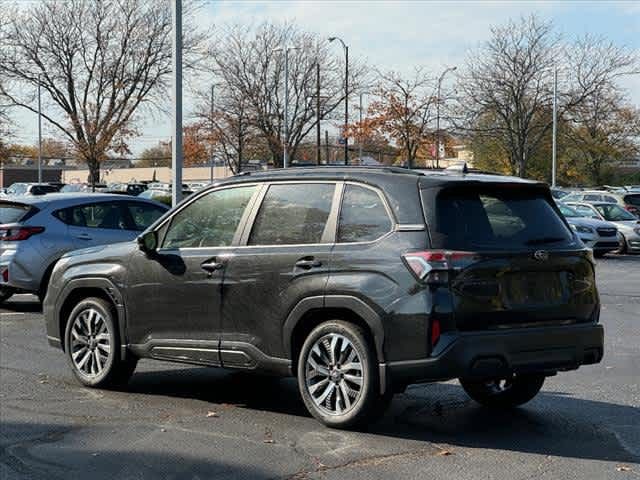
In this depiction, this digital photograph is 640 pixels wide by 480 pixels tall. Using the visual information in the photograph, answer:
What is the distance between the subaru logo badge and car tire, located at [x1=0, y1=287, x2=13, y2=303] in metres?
8.66

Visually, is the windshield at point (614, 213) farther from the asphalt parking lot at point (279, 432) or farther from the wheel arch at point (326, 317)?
the wheel arch at point (326, 317)

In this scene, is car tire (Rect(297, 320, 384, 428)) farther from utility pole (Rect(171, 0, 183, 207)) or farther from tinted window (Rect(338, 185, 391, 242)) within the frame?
utility pole (Rect(171, 0, 183, 207))

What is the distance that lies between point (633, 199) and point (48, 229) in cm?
2481

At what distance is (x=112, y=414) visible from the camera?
737 centimetres

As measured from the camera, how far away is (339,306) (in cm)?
665

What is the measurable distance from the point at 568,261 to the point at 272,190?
2.18 meters

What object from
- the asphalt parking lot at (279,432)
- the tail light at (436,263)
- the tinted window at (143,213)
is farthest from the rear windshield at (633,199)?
the tail light at (436,263)

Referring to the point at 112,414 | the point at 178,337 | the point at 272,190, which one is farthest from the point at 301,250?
the point at 112,414

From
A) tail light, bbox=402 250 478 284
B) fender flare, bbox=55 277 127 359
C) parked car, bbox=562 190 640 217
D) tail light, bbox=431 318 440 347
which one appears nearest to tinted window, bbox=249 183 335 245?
tail light, bbox=402 250 478 284

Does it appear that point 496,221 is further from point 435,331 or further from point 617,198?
point 617,198

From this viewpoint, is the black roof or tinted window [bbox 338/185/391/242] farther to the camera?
tinted window [bbox 338/185/391/242]

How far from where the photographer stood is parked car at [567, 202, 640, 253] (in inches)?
1117

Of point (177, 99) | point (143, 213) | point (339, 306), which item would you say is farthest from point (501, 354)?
point (177, 99)

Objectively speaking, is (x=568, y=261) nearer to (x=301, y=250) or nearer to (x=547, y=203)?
(x=547, y=203)
